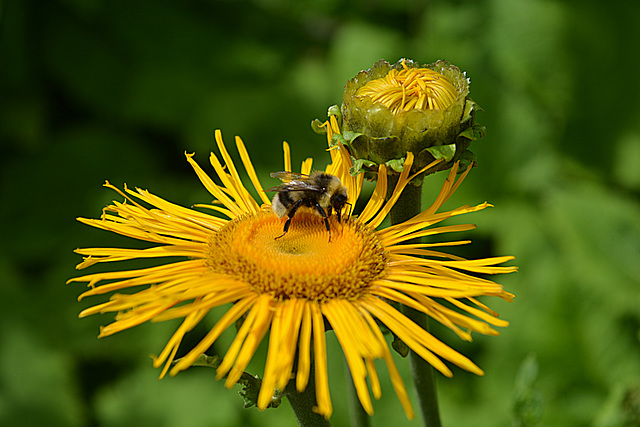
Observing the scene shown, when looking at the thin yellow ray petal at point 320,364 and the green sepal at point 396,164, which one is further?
the green sepal at point 396,164

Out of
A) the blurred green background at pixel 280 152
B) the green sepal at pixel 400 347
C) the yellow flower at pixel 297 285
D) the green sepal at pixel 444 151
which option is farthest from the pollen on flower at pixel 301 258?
the blurred green background at pixel 280 152

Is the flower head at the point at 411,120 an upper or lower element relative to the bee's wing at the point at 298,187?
upper

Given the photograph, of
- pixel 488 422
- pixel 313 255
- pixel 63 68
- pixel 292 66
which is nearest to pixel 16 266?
pixel 63 68

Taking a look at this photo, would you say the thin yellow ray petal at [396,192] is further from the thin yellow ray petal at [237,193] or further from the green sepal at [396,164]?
the thin yellow ray petal at [237,193]

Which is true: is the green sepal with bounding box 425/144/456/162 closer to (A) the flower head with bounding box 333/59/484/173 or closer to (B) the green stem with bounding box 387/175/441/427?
(A) the flower head with bounding box 333/59/484/173

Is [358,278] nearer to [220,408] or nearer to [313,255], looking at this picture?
[313,255]

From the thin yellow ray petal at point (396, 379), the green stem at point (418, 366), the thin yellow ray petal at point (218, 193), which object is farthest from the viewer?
the thin yellow ray petal at point (218, 193)

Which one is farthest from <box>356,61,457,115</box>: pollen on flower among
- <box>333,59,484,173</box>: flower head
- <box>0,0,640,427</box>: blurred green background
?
<box>0,0,640,427</box>: blurred green background

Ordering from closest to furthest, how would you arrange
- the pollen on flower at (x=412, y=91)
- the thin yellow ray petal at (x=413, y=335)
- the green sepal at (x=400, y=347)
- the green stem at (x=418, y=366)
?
the thin yellow ray petal at (x=413, y=335) → the green sepal at (x=400, y=347) → the pollen on flower at (x=412, y=91) → the green stem at (x=418, y=366)
